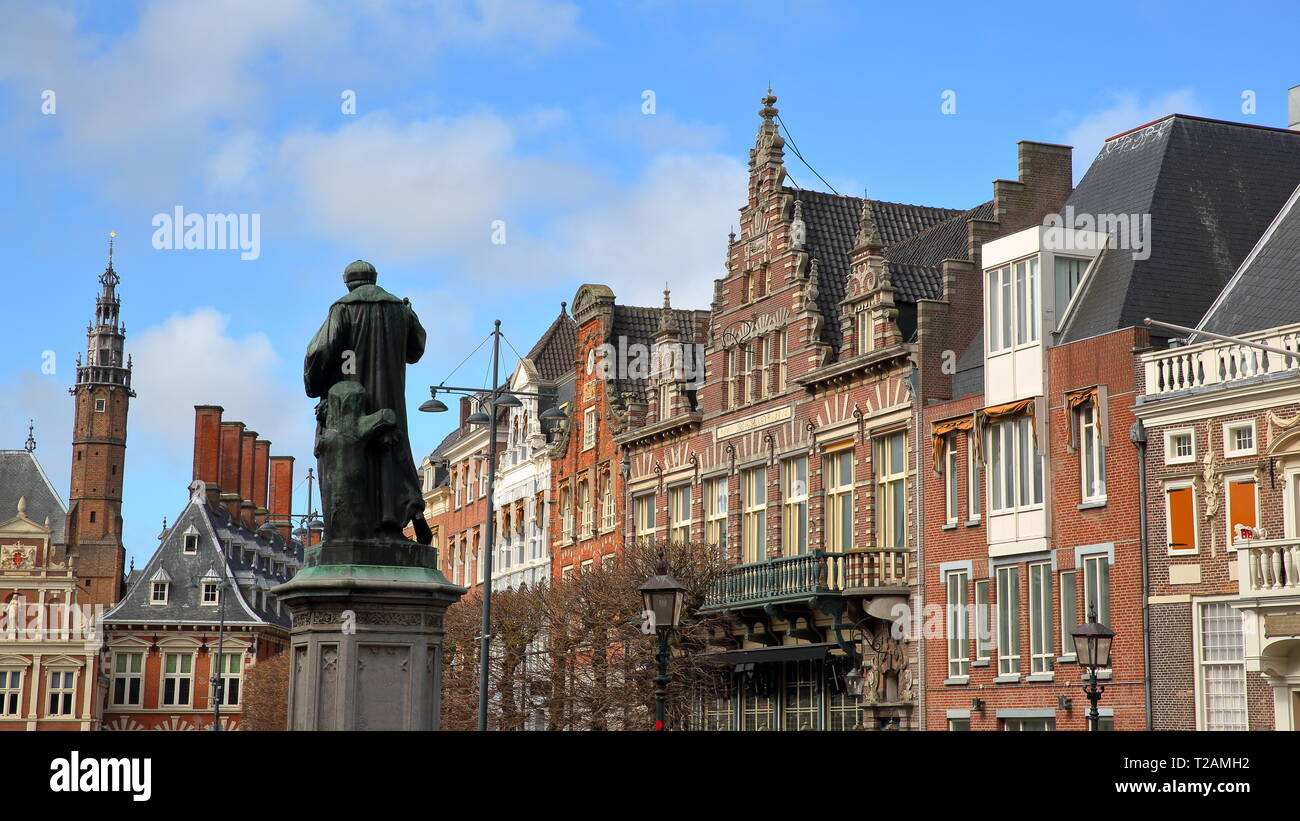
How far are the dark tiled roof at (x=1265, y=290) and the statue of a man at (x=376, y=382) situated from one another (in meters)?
20.4

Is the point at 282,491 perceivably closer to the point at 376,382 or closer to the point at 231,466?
the point at 231,466

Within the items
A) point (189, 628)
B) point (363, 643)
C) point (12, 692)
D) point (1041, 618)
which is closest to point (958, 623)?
point (1041, 618)

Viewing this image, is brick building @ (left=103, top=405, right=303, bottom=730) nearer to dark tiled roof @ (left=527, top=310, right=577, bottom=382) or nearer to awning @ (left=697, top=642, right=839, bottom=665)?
dark tiled roof @ (left=527, top=310, right=577, bottom=382)

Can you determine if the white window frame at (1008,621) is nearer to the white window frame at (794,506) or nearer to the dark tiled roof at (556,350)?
the white window frame at (794,506)

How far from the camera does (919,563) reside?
122 ft

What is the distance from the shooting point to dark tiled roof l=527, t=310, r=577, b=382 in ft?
222

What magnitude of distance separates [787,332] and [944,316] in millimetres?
6475

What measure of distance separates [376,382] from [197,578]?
89903mm

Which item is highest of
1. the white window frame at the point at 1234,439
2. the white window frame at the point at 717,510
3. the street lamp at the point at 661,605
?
the white window frame at the point at 717,510

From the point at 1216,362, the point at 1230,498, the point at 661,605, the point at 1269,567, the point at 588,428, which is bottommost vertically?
the point at 661,605

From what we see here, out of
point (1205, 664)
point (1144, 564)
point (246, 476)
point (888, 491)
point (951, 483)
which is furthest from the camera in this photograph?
point (246, 476)

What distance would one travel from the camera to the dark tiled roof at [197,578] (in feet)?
329

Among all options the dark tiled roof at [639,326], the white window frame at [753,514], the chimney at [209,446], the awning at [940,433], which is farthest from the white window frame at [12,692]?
the awning at [940,433]
